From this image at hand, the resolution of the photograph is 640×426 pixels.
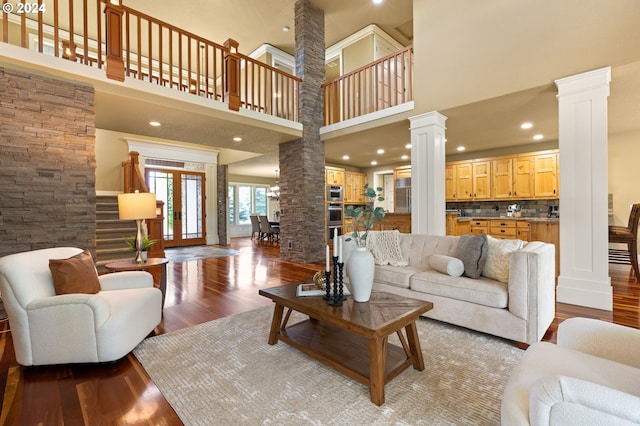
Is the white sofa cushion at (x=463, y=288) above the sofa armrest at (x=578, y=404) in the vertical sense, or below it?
below

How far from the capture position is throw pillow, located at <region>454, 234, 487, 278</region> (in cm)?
263

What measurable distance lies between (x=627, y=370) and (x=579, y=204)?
2726mm

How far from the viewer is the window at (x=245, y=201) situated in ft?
37.3

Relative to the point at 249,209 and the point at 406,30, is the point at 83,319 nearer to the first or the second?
the point at 406,30

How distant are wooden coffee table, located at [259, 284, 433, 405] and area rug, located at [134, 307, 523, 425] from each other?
0.09 meters

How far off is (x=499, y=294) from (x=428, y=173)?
2394mm

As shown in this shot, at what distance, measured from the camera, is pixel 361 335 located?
1631 millimetres

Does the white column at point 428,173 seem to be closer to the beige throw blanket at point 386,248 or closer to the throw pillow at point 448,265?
the beige throw blanket at point 386,248

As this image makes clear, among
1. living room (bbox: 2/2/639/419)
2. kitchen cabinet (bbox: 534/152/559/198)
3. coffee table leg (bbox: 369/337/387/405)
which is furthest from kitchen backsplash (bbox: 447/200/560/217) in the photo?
coffee table leg (bbox: 369/337/387/405)

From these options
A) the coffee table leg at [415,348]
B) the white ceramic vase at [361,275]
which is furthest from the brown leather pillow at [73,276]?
the coffee table leg at [415,348]

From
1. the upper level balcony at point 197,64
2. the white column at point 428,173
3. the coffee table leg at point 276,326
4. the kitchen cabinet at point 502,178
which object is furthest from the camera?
the kitchen cabinet at point 502,178

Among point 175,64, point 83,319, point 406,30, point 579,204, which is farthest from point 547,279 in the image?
point 175,64

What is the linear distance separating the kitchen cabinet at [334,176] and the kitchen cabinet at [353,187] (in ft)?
1.04

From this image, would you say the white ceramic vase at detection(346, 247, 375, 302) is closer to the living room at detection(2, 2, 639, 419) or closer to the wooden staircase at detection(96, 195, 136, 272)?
the living room at detection(2, 2, 639, 419)
